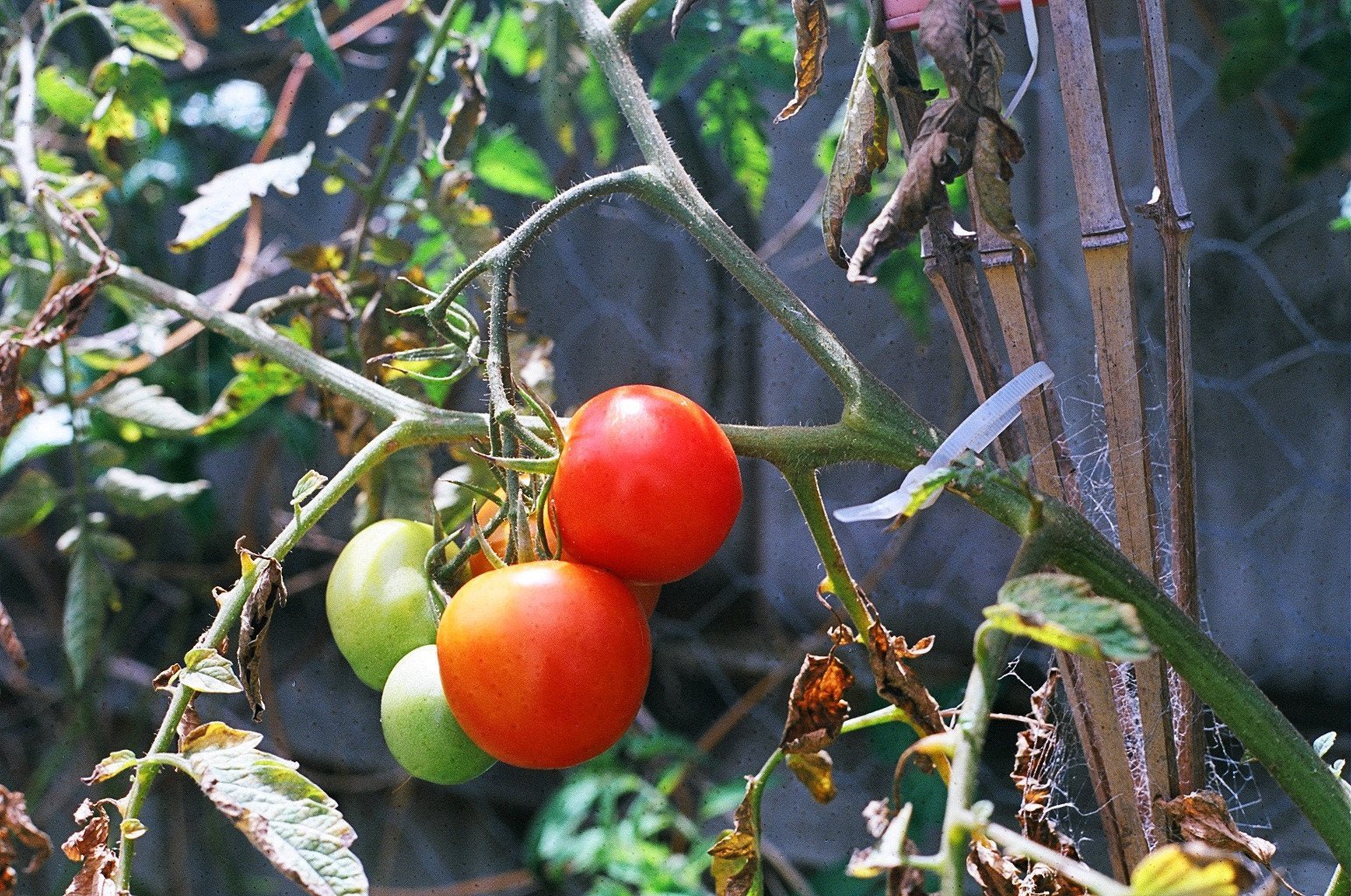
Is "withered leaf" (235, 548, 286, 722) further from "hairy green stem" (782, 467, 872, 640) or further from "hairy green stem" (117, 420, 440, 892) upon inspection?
"hairy green stem" (782, 467, 872, 640)

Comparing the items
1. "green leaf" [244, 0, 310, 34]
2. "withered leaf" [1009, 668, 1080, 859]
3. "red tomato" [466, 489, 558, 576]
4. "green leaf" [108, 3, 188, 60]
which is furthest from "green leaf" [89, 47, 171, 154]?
"withered leaf" [1009, 668, 1080, 859]

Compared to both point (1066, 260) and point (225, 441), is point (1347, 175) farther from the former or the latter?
point (225, 441)

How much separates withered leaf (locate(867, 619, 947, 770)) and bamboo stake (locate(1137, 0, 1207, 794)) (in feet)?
0.39

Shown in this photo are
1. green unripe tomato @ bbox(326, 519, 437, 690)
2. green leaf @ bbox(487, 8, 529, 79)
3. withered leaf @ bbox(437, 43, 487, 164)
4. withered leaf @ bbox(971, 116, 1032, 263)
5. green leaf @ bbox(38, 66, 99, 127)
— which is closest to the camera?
withered leaf @ bbox(971, 116, 1032, 263)

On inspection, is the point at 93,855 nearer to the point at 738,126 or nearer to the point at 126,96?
the point at 126,96

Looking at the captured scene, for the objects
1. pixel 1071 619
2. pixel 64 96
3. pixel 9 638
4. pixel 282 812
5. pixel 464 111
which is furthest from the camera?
pixel 64 96

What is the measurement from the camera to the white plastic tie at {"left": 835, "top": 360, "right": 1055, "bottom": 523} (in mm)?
414

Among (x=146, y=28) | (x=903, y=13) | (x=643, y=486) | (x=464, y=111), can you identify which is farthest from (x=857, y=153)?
(x=146, y=28)

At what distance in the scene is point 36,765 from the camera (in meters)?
1.63

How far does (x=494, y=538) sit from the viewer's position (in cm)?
54

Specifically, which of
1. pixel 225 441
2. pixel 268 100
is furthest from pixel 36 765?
pixel 268 100

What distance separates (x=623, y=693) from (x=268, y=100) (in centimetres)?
112

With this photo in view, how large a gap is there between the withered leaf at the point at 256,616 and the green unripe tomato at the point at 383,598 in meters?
0.03

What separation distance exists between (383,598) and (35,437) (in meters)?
0.55
